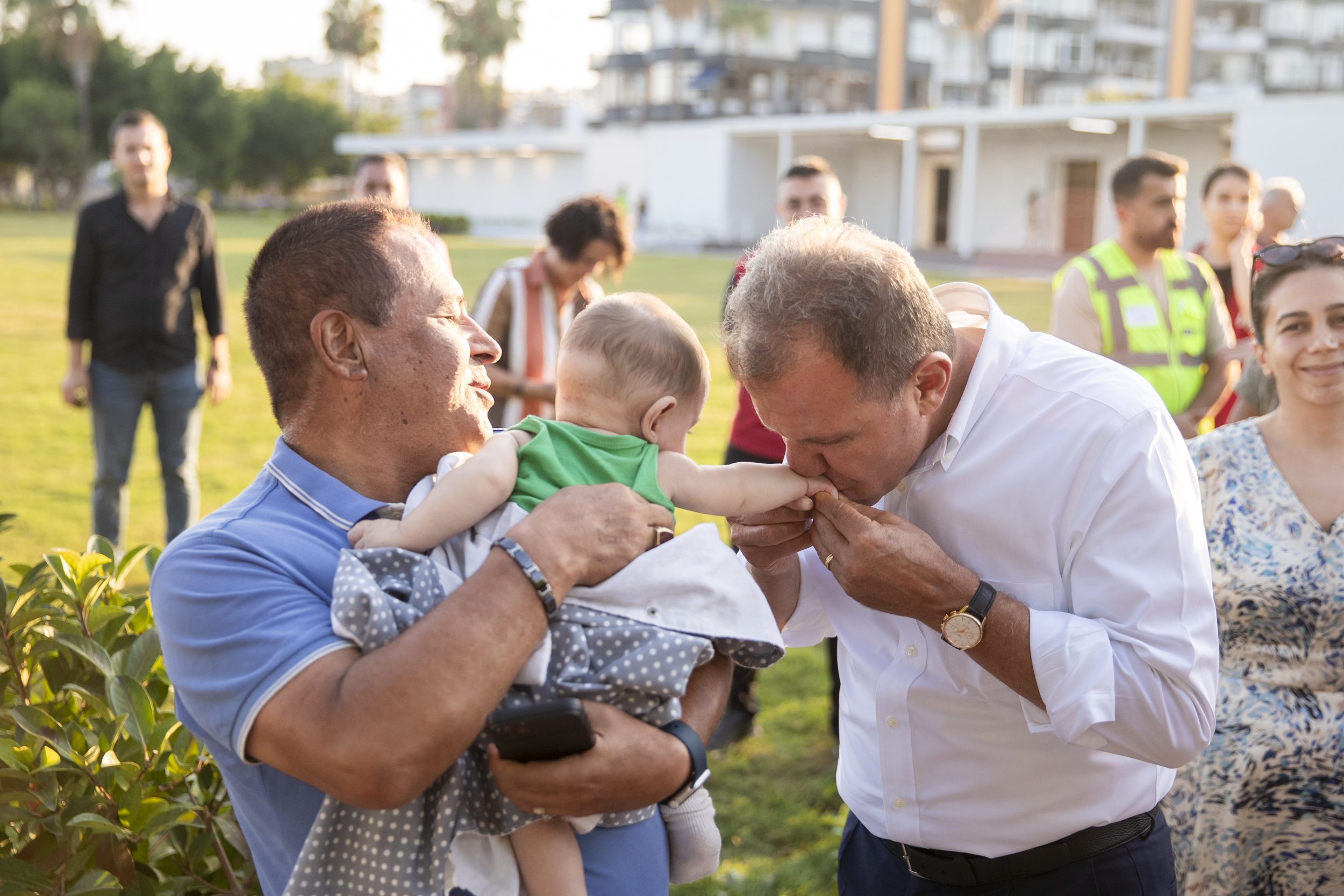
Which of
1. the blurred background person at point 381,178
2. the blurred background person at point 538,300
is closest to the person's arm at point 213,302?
the blurred background person at point 381,178

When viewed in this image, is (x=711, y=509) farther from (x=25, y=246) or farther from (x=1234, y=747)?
(x=25, y=246)

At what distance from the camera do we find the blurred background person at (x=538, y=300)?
561 centimetres

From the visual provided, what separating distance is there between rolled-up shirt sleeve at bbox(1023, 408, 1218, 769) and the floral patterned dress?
977mm

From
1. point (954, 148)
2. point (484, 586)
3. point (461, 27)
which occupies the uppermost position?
point (461, 27)

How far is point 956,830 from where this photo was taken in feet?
7.30

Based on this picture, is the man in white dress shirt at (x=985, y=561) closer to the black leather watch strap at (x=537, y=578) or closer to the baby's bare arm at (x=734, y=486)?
the baby's bare arm at (x=734, y=486)

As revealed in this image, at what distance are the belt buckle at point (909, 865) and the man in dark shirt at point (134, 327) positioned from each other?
5.67 meters

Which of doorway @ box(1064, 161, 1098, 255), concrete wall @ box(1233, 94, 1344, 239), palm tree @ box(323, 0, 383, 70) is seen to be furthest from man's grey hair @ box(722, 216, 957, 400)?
palm tree @ box(323, 0, 383, 70)

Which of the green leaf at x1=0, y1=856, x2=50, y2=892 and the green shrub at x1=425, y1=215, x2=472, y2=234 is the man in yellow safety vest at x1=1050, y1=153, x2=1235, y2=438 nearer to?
the green leaf at x1=0, y1=856, x2=50, y2=892

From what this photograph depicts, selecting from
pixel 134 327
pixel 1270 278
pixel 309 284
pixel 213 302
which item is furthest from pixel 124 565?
pixel 213 302

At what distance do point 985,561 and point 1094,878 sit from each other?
673 mm

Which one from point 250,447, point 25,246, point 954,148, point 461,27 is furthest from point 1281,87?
point 250,447

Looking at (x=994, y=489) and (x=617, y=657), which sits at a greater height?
(x=994, y=489)

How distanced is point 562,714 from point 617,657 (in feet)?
0.63
